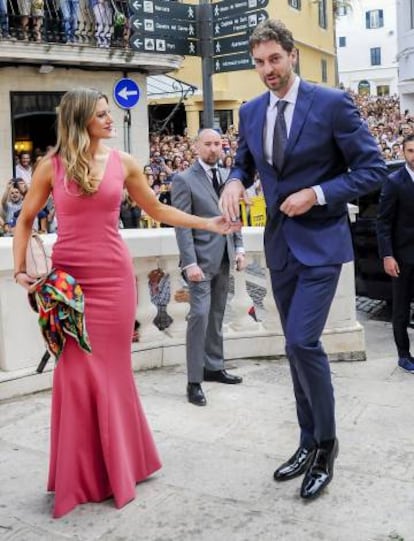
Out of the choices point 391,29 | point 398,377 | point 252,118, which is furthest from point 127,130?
point 391,29

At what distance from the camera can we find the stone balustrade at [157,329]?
16.0 feet

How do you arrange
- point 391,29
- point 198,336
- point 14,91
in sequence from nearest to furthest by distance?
point 198,336 < point 14,91 < point 391,29

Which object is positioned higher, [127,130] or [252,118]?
[127,130]

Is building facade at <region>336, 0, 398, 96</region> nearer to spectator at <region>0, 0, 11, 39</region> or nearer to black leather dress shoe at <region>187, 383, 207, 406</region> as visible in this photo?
spectator at <region>0, 0, 11, 39</region>

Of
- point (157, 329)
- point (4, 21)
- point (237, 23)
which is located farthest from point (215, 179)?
point (4, 21)

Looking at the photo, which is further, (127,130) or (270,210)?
(127,130)

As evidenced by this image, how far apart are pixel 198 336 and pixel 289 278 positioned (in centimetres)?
160

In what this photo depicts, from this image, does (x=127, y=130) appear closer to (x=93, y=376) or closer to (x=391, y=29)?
(x=93, y=376)

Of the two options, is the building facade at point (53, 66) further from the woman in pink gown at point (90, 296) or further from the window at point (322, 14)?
the window at point (322, 14)

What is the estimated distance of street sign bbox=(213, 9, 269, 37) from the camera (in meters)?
8.54

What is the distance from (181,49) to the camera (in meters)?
8.89

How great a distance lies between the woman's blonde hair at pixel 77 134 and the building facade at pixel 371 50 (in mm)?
74497

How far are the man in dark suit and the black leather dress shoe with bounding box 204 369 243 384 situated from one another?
139cm

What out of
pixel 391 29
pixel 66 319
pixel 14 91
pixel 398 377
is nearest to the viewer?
pixel 66 319
